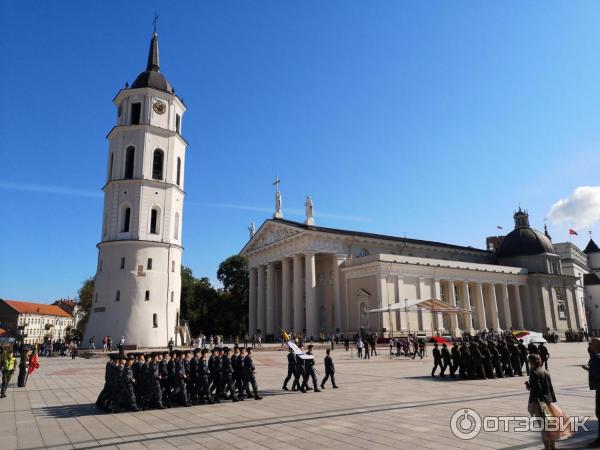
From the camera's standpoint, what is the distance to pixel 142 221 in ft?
125

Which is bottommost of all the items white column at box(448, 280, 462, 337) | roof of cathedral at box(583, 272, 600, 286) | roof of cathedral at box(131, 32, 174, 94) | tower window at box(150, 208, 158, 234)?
white column at box(448, 280, 462, 337)

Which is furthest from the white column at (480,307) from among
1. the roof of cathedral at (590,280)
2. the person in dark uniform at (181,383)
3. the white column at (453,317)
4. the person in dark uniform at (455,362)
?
the person in dark uniform at (181,383)

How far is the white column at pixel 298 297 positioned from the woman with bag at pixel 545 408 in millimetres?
42464

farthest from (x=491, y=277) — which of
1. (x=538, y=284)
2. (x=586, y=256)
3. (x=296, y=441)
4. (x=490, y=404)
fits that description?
(x=586, y=256)

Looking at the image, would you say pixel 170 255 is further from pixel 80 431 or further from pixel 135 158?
pixel 80 431

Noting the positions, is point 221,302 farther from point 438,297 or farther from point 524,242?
point 524,242

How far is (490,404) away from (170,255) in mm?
31920

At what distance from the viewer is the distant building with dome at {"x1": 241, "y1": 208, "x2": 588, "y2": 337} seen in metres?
47.0

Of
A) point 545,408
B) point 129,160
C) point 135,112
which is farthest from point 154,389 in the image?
point 135,112

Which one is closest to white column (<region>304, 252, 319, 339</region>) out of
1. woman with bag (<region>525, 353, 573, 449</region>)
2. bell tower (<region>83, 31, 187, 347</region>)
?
bell tower (<region>83, 31, 187, 347</region>)

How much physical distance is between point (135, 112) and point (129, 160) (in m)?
4.66

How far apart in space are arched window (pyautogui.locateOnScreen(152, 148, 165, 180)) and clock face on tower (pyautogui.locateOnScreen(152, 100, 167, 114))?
3.76 meters

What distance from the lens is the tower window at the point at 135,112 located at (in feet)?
134

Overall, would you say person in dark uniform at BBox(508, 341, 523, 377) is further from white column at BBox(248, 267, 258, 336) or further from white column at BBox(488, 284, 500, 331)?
white column at BBox(248, 267, 258, 336)
